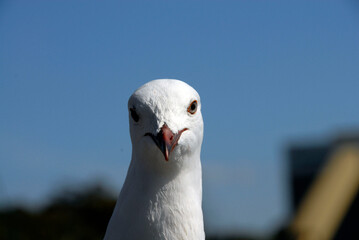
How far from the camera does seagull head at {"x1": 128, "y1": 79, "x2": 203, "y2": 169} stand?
14.0 ft

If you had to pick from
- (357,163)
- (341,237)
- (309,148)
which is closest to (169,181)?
(341,237)

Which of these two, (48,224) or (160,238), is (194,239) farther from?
(48,224)

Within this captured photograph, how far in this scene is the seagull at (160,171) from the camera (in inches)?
171

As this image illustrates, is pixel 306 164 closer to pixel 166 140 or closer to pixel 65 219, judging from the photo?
pixel 65 219

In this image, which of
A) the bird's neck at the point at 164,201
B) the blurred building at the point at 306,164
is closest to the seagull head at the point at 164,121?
the bird's neck at the point at 164,201

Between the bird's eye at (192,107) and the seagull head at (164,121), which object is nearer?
the seagull head at (164,121)

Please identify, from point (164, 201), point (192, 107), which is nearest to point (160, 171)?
point (164, 201)

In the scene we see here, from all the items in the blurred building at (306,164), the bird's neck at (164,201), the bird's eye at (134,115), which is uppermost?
the bird's eye at (134,115)

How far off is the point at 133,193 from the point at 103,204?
10749 mm

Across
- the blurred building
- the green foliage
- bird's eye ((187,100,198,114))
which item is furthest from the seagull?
the blurred building

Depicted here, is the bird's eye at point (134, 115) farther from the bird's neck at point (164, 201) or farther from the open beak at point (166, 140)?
the bird's neck at point (164, 201)

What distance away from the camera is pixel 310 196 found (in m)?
24.0

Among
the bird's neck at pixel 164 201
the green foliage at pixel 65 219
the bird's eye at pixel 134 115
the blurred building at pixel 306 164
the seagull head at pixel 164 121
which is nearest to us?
the seagull head at pixel 164 121

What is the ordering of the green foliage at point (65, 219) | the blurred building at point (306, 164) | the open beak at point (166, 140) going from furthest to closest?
1. the blurred building at point (306, 164)
2. the green foliage at point (65, 219)
3. the open beak at point (166, 140)
